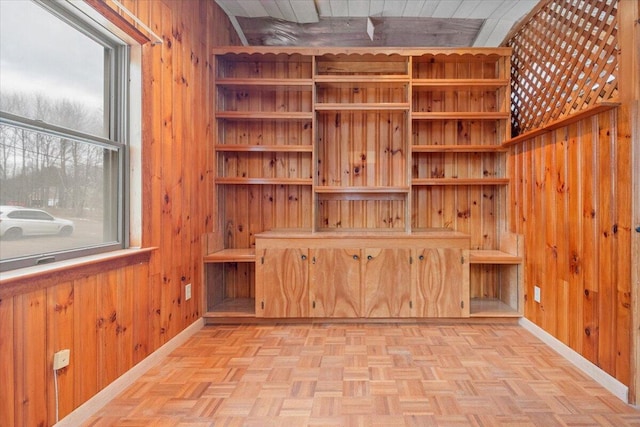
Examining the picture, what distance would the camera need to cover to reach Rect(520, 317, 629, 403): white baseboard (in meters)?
1.78

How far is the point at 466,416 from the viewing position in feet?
5.30

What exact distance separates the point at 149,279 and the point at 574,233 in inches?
104

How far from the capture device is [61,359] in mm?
1463

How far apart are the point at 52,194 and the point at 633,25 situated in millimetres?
2889

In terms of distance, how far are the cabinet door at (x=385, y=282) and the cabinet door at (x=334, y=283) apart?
90 mm

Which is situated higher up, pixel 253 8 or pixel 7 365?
pixel 253 8

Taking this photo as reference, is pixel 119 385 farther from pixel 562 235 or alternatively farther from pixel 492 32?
pixel 492 32

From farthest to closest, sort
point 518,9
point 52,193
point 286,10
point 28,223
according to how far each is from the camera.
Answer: point 286,10 < point 518,9 < point 52,193 < point 28,223

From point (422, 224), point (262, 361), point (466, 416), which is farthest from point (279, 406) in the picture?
point (422, 224)

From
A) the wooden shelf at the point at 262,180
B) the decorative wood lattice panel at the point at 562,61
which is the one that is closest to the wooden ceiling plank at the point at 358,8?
the decorative wood lattice panel at the point at 562,61

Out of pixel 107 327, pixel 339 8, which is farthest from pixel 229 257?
pixel 339 8

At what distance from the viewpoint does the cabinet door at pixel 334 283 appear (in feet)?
9.18

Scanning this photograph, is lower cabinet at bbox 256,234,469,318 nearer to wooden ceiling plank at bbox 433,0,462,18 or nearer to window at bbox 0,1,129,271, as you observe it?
window at bbox 0,1,129,271

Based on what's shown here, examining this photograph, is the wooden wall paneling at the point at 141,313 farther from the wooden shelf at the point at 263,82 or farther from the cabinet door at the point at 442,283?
the cabinet door at the point at 442,283
